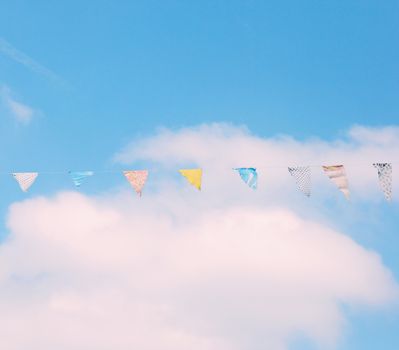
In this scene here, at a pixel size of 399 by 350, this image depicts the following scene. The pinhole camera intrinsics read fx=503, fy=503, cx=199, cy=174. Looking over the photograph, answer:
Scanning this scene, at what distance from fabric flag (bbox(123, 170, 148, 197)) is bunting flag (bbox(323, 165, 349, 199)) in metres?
4.96

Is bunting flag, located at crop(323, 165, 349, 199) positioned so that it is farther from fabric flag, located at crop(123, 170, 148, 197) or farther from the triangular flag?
fabric flag, located at crop(123, 170, 148, 197)

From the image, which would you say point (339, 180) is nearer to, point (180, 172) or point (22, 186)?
point (180, 172)

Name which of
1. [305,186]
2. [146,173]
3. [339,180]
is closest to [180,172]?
[146,173]

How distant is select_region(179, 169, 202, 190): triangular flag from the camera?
45.0 feet

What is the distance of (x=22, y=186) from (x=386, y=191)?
Answer: 9.93m

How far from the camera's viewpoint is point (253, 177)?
45.8 ft

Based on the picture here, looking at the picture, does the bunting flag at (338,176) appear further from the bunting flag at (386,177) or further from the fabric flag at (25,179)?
the fabric flag at (25,179)

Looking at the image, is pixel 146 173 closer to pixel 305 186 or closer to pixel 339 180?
pixel 305 186

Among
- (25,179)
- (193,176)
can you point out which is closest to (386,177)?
(193,176)

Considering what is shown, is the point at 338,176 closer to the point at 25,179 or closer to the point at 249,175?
the point at 249,175

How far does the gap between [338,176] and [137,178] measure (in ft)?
18.0

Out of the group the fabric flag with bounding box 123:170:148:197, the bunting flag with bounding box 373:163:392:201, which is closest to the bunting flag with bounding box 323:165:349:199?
the bunting flag with bounding box 373:163:392:201

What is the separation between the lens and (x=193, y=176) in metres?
13.8

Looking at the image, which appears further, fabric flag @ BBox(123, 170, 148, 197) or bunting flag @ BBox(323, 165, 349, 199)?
fabric flag @ BBox(123, 170, 148, 197)
